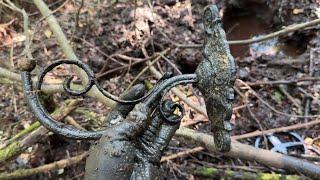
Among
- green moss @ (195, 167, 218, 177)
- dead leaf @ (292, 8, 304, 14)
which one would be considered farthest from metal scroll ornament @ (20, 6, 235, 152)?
dead leaf @ (292, 8, 304, 14)

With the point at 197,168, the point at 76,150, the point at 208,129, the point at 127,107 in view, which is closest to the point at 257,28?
the point at 208,129

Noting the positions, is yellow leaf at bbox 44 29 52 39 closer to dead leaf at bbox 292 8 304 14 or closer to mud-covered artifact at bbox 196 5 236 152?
dead leaf at bbox 292 8 304 14

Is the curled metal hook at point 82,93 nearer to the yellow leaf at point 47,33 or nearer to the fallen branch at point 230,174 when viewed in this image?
the fallen branch at point 230,174

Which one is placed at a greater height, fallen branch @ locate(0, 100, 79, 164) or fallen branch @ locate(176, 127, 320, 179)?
fallen branch @ locate(0, 100, 79, 164)

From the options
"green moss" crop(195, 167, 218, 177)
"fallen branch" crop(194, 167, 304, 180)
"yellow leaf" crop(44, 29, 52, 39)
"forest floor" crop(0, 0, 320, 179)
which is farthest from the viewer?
"yellow leaf" crop(44, 29, 52, 39)

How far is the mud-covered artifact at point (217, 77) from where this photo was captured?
1276mm

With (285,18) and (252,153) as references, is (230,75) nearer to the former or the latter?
(252,153)

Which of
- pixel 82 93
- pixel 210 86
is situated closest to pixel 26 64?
pixel 82 93

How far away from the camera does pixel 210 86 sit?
1.33 m

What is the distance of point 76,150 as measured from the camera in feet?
9.95

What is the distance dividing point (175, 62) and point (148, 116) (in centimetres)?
228

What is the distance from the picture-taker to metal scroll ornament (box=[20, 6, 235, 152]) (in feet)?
4.21

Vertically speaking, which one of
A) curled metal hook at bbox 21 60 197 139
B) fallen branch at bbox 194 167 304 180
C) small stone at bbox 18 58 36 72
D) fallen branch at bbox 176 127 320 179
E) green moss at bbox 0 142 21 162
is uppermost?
small stone at bbox 18 58 36 72

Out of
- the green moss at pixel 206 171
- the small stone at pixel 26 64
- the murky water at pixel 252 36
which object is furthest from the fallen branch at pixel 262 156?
the murky water at pixel 252 36
